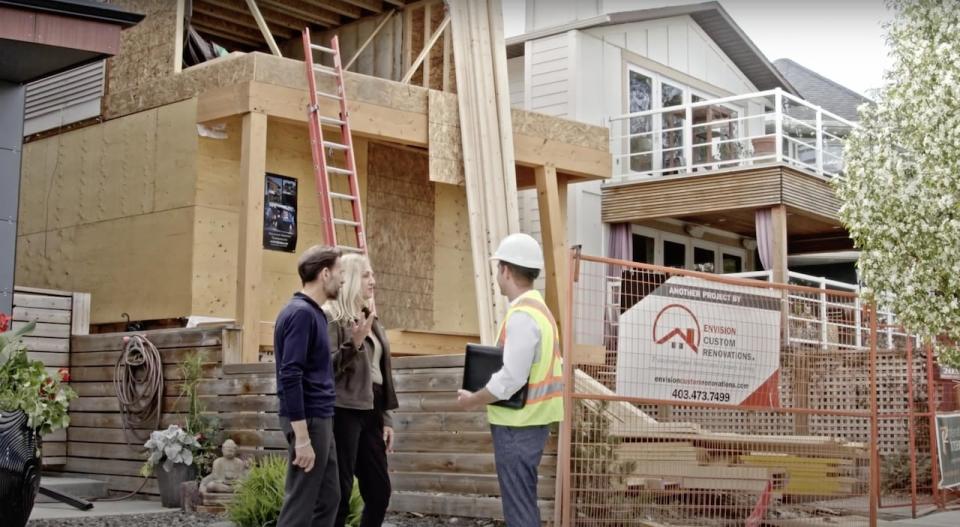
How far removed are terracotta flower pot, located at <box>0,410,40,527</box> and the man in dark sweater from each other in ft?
7.91

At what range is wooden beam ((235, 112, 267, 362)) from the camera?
38.3 ft

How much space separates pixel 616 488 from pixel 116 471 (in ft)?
18.3

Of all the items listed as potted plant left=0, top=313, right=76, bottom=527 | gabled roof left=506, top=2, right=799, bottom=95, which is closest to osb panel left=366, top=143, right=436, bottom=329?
gabled roof left=506, top=2, right=799, bottom=95

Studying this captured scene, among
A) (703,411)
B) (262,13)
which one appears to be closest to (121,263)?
(262,13)

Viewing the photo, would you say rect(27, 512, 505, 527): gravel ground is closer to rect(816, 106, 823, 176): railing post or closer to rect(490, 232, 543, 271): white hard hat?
rect(490, 232, 543, 271): white hard hat

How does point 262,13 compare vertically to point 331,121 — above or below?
above

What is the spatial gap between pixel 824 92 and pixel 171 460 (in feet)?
74.4

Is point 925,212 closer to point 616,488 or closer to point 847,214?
point 847,214

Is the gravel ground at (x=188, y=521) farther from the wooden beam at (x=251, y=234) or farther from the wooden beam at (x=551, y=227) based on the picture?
the wooden beam at (x=551, y=227)

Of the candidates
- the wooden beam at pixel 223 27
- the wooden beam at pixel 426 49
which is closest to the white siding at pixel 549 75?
the wooden beam at pixel 426 49

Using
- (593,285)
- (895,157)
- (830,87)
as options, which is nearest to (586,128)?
(593,285)

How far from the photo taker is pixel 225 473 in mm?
10312

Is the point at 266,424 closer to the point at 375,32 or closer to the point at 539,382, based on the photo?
the point at 539,382

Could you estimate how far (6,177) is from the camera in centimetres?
1023
